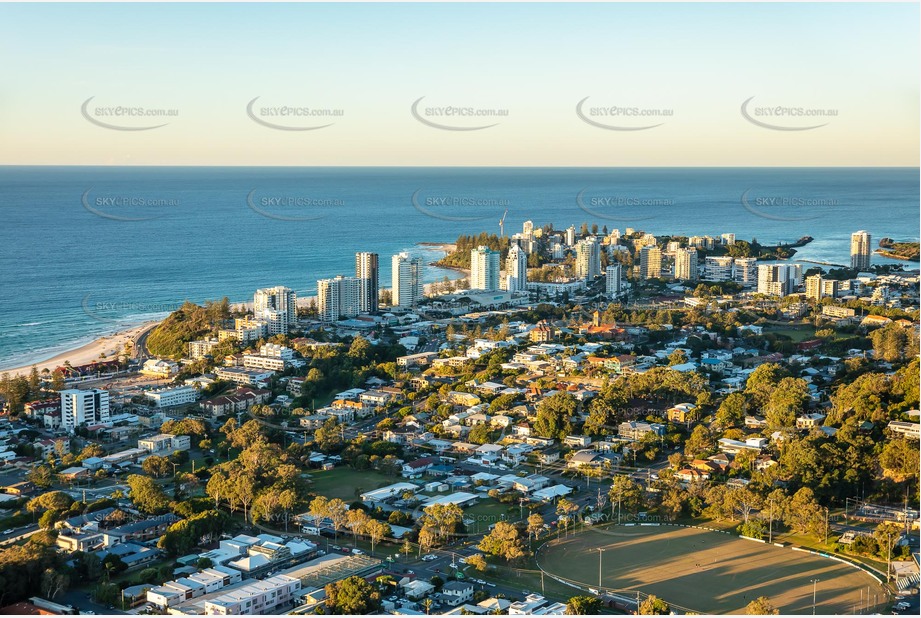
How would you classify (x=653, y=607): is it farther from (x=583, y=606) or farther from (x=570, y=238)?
(x=570, y=238)

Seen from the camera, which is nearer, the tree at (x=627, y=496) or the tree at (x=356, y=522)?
the tree at (x=356, y=522)

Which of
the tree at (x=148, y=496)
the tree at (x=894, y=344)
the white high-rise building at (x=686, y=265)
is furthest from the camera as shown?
the white high-rise building at (x=686, y=265)

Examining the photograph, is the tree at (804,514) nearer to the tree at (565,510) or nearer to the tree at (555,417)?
the tree at (565,510)

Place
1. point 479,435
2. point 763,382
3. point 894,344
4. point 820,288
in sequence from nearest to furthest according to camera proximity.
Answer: point 479,435 → point 763,382 → point 894,344 → point 820,288

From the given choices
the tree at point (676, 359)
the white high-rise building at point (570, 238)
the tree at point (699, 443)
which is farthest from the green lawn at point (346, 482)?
the white high-rise building at point (570, 238)

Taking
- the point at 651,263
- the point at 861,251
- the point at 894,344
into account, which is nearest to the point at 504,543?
the point at 894,344

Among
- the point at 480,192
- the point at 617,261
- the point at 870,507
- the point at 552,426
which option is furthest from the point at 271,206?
the point at 870,507

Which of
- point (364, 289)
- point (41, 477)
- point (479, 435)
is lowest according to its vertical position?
point (41, 477)
